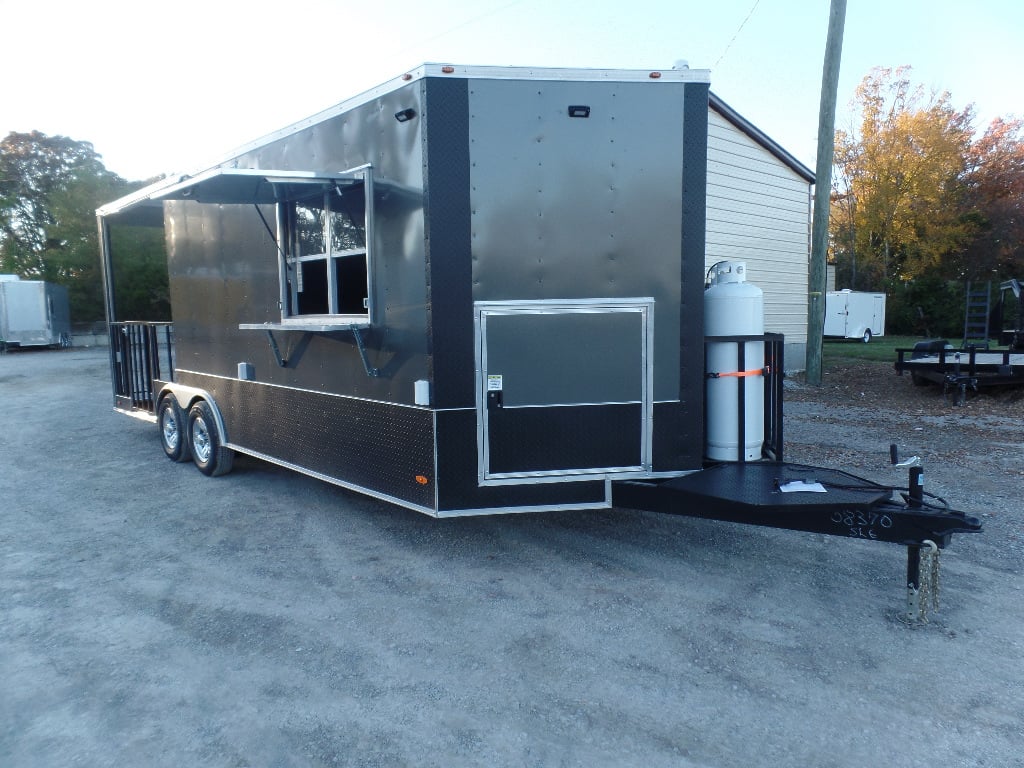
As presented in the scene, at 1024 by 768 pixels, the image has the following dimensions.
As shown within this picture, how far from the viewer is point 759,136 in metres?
15.5

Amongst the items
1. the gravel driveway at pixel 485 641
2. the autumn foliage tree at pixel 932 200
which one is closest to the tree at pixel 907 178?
the autumn foliage tree at pixel 932 200

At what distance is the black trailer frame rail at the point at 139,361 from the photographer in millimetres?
8062

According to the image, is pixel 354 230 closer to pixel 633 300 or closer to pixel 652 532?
pixel 633 300

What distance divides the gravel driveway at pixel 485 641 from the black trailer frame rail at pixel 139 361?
6.67 ft

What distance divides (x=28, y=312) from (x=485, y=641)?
29479mm

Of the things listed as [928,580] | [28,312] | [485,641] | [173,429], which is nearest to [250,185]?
[485,641]

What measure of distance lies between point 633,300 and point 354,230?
1966mm

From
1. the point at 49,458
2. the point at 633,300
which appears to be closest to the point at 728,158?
the point at 633,300

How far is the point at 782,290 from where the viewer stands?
56.5 feet

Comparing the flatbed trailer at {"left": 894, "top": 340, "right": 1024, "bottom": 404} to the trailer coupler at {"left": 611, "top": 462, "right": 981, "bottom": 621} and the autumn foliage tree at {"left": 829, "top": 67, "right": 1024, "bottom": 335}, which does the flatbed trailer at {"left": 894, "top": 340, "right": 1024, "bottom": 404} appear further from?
the autumn foliage tree at {"left": 829, "top": 67, "right": 1024, "bottom": 335}

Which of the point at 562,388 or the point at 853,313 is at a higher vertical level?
the point at 853,313

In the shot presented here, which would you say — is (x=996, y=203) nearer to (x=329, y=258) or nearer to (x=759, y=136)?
(x=759, y=136)

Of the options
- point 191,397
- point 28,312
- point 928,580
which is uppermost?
point 28,312

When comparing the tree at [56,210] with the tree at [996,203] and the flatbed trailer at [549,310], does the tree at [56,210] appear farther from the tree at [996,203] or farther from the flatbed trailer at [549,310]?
the tree at [996,203]
